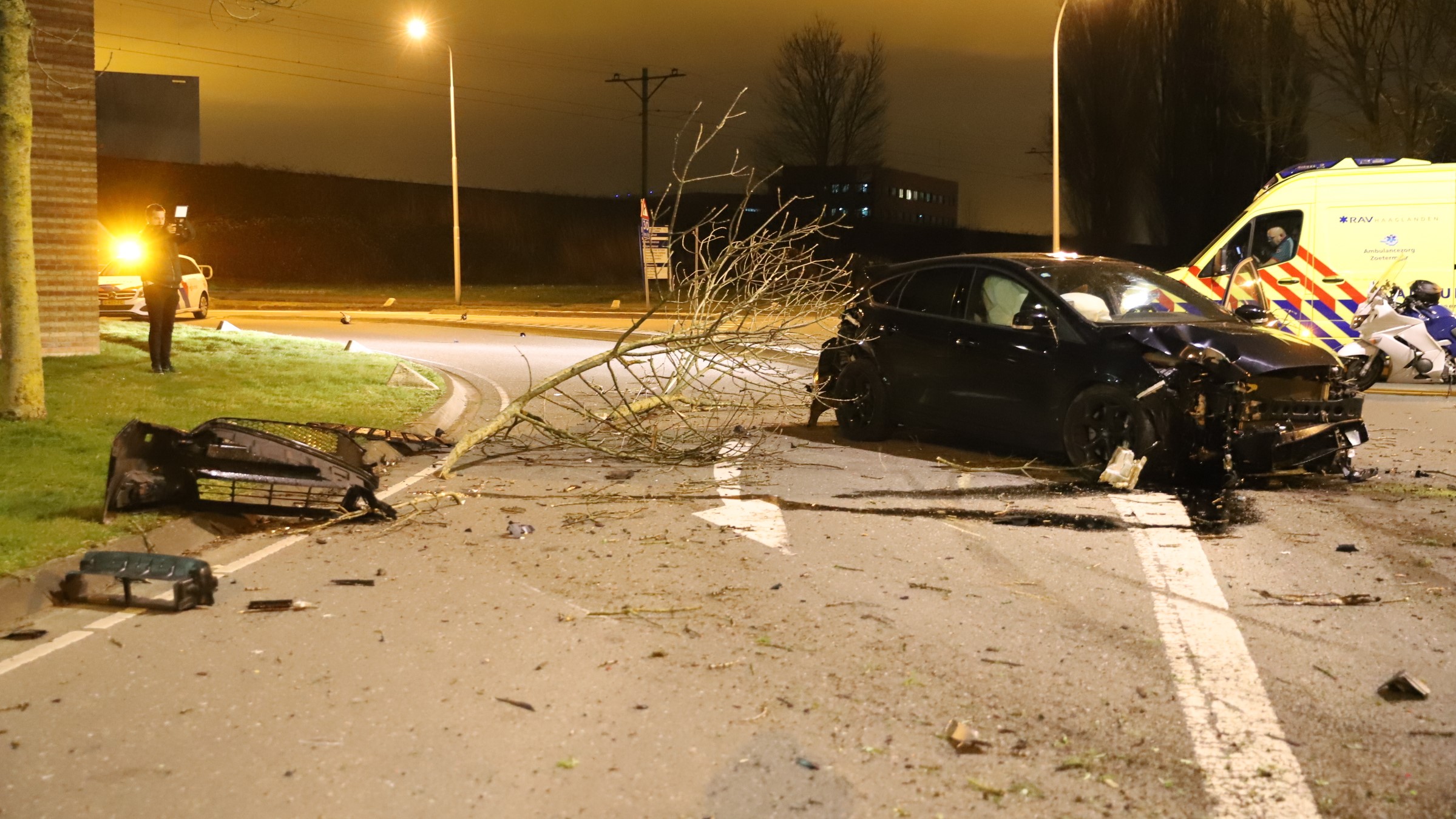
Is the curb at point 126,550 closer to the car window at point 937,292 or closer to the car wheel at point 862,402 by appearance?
the car wheel at point 862,402

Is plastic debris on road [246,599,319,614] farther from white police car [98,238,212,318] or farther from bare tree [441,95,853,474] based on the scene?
white police car [98,238,212,318]

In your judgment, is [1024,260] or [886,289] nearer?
[1024,260]

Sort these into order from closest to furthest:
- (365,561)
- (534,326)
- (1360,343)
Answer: (365,561), (1360,343), (534,326)

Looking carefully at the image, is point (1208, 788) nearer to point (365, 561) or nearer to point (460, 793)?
point (460, 793)

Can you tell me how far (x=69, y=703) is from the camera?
14.9ft

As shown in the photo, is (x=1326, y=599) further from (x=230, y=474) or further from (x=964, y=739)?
(x=230, y=474)

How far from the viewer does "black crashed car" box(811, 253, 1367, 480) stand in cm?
820

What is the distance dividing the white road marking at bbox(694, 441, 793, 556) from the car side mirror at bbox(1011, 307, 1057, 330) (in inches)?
90.5

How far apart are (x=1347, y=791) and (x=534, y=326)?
83.6ft

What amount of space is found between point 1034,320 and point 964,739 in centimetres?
537

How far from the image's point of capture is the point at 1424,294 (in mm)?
15016

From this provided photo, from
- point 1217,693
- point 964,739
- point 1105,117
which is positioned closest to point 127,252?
point 964,739

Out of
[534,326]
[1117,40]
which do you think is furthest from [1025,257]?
[1117,40]

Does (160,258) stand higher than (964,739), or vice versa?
(160,258)
